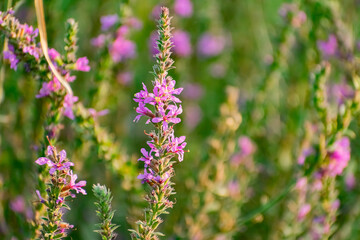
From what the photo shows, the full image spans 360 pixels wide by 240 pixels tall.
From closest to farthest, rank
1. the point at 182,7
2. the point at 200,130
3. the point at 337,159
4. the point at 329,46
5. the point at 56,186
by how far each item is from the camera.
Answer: the point at 56,186, the point at 337,159, the point at 329,46, the point at 182,7, the point at 200,130

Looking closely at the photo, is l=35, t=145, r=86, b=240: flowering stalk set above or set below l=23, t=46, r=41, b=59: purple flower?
below

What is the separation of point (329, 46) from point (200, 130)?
1.06 m

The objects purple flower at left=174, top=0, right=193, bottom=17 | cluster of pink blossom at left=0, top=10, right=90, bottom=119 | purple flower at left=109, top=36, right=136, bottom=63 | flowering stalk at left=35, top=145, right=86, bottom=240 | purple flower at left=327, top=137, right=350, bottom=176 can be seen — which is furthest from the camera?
purple flower at left=174, top=0, right=193, bottom=17

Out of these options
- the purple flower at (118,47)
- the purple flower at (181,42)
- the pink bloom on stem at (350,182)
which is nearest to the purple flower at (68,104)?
the purple flower at (118,47)

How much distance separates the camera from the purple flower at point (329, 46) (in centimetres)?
182

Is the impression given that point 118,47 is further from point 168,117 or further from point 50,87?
point 168,117

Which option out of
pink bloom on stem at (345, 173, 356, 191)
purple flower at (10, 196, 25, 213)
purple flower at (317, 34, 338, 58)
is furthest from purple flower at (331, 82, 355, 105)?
purple flower at (10, 196, 25, 213)

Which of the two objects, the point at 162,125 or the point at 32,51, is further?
the point at 32,51

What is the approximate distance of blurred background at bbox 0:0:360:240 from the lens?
152 cm

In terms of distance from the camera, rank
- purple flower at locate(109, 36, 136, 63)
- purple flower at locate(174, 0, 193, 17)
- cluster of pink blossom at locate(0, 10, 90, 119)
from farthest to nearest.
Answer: purple flower at locate(174, 0, 193, 17) < purple flower at locate(109, 36, 136, 63) < cluster of pink blossom at locate(0, 10, 90, 119)

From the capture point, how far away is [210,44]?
9.04ft

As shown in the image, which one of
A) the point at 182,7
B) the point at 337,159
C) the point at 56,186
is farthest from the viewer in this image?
the point at 182,7

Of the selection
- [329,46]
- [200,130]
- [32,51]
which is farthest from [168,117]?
[200,130]

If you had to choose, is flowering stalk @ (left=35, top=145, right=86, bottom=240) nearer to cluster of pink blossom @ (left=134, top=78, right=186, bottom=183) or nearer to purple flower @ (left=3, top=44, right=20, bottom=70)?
cluster of pink blossom @ (left=134, top=78, right=186, bottom=183)
